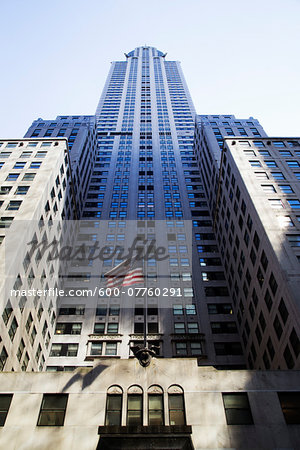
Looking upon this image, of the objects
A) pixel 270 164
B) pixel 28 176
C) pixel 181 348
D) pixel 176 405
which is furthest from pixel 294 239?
pixel 28 176

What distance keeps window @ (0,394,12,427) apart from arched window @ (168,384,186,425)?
36.2 ft

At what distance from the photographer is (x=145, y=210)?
68688 mm

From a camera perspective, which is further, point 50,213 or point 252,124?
point 252,124

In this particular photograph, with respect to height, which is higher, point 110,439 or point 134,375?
point 134,375

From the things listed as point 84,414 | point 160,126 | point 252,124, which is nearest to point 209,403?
point 84,414

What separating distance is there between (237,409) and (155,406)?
218 inches

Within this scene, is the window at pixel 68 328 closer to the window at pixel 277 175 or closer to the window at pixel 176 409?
the window at pixel 176 409

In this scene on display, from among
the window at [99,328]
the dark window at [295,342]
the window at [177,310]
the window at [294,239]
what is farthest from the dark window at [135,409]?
the window at [177,310]

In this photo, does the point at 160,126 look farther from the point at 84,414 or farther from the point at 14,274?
the point at 84,414

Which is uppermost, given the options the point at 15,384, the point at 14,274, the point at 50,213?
the point at 50,213

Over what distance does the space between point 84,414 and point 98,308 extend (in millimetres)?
27879

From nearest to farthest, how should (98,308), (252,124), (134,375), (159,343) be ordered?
(134,375) → (159,343) → (98,308) → (252,124)

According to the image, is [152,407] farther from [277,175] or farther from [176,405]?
[277,175]

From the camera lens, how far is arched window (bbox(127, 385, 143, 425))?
22.1m
